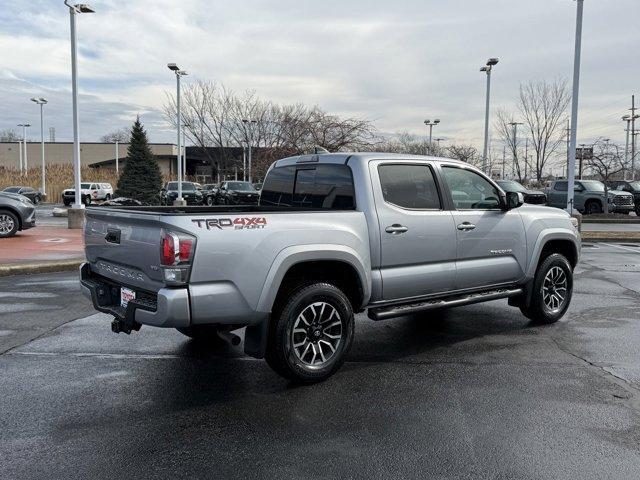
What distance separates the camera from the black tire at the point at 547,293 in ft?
22.0

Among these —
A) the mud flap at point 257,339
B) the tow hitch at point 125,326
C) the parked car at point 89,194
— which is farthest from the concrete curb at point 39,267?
the parked car at point 89,194

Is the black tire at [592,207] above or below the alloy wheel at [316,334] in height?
above

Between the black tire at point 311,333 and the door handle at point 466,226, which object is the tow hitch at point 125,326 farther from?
the door handle at point 466,226

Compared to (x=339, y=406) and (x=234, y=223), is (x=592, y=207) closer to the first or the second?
(x=339, y=406)

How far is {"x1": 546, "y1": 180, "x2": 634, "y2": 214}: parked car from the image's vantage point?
1077 inches

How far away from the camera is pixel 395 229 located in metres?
5.18

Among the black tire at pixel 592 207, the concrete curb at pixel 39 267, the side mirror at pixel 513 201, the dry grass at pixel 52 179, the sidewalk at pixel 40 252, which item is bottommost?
the concrete curb at pixel 39 267

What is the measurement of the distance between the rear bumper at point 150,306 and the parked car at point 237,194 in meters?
24.9

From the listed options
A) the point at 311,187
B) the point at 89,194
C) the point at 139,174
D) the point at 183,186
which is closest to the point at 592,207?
the point at 183,186

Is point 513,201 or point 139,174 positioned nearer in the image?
point 513,201

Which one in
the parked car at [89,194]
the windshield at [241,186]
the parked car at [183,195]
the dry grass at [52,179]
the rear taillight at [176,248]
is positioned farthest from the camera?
the dry grass at [52,179]

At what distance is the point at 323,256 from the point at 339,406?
1.20 meters

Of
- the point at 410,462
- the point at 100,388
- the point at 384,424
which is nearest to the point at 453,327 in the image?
the point at 384,424

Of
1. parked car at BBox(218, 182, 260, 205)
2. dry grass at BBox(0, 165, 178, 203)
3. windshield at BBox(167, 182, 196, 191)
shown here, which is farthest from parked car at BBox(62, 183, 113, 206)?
parked car at BBox(218, 182, 260, 205)
